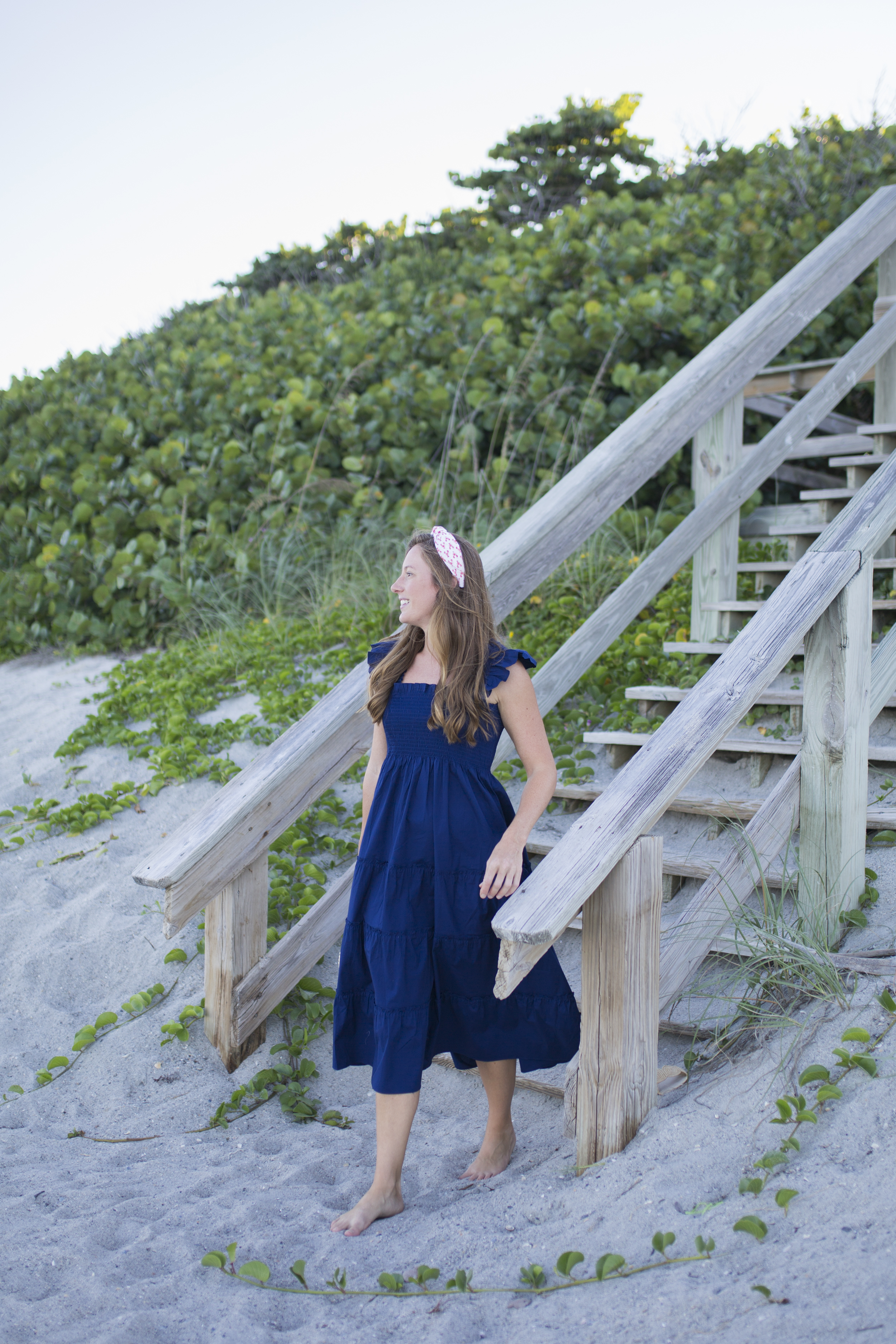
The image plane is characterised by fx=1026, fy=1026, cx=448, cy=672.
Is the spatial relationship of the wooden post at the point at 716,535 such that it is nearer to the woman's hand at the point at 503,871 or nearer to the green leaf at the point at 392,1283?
the woman's hand at the point at 503,871

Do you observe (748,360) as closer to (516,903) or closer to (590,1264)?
(516,903)

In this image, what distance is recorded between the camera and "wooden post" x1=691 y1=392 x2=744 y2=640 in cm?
384

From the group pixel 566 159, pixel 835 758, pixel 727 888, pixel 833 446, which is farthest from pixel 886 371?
pixel 566 159

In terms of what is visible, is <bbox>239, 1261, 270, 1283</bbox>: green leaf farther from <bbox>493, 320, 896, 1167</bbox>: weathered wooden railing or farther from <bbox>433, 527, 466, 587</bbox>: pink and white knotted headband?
<bbox>433, 527, 466, 587</bbox>: pink and white knotted headband

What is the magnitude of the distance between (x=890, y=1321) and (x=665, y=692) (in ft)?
7.25

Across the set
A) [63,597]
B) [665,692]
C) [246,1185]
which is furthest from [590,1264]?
[63,597]

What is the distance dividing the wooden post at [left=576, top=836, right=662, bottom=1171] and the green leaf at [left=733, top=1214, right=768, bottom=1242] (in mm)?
398

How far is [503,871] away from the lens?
2055mm

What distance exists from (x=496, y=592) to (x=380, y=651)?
49cm

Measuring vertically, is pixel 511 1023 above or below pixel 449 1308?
above

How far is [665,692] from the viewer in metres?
3.43

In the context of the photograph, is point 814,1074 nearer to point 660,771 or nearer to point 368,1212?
point 660,771

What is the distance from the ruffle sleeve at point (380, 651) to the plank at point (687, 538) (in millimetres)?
756

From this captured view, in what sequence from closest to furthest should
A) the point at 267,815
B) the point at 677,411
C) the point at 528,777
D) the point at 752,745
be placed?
1. the point at 528,777
2. the point at 267,815
3. the point at 752,745
4. the point at 677,411
